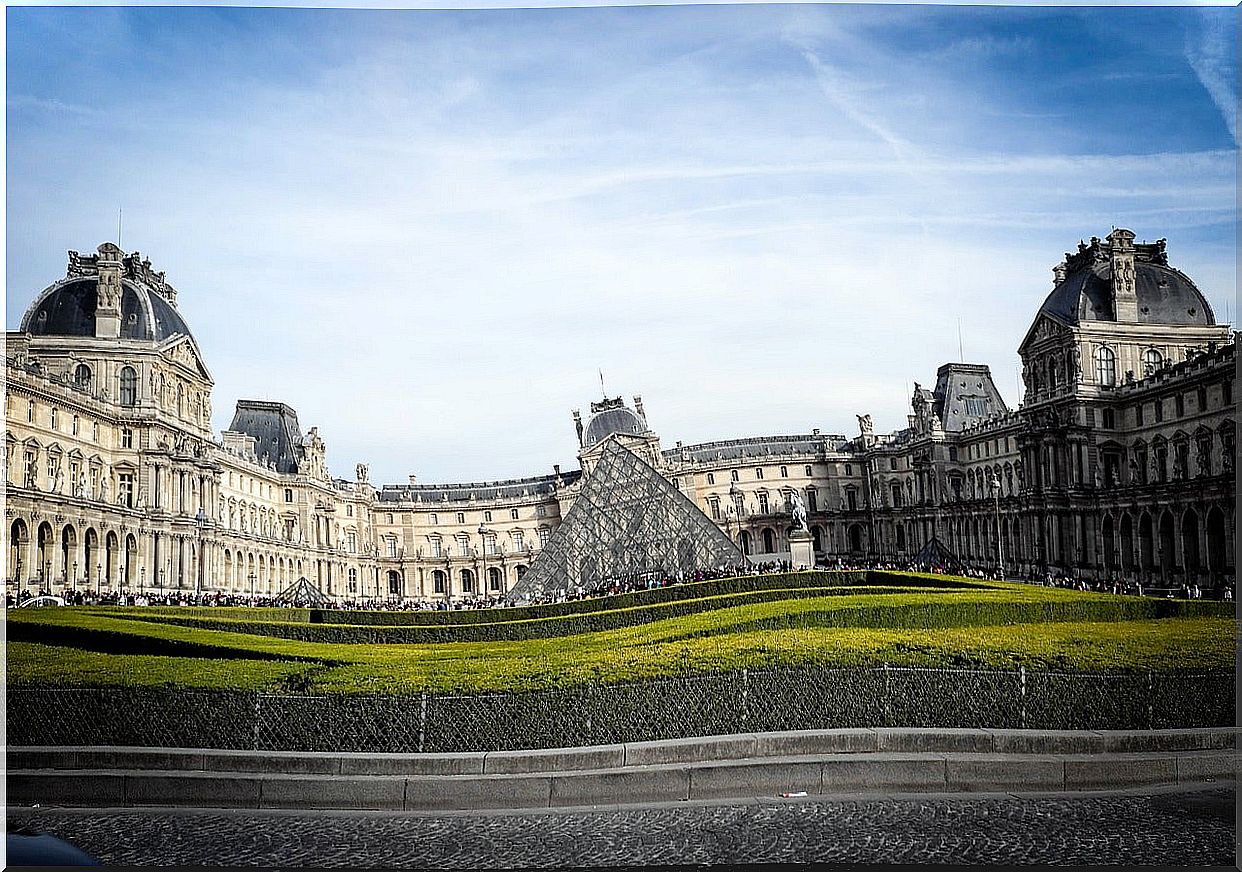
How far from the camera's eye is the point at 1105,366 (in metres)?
18.7

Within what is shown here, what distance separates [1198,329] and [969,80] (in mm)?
5846

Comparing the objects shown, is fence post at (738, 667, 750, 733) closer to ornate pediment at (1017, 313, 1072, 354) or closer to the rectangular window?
ornate pediment at (1017, 313, 1072, 354)

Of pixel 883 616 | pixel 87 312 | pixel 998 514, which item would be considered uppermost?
pixel 87 312

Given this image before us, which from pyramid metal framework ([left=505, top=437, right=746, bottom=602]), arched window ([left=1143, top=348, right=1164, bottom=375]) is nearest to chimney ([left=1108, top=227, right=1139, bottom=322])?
arched window ([left=1143, top=348, right=1164, bottom=375])

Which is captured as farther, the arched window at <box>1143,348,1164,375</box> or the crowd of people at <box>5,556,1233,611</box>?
the arched window at <box>1143,348,1164,375</box>

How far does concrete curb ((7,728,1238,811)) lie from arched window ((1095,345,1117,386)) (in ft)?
31.3

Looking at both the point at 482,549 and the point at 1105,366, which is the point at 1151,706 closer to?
the point at 1105,366

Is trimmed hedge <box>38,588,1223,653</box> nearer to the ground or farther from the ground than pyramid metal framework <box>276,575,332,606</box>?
nearer to the ground

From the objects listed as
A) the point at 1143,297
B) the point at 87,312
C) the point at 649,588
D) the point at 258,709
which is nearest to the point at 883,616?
the point at 1143,297

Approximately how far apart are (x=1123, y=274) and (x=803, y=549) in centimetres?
856

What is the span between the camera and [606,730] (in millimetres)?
10367

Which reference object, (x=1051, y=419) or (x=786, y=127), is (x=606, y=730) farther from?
(x=1051, y=419)

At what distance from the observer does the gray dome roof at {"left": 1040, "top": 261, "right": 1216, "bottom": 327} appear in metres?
14.9

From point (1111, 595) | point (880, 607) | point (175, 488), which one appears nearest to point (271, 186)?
point (175, 488)
